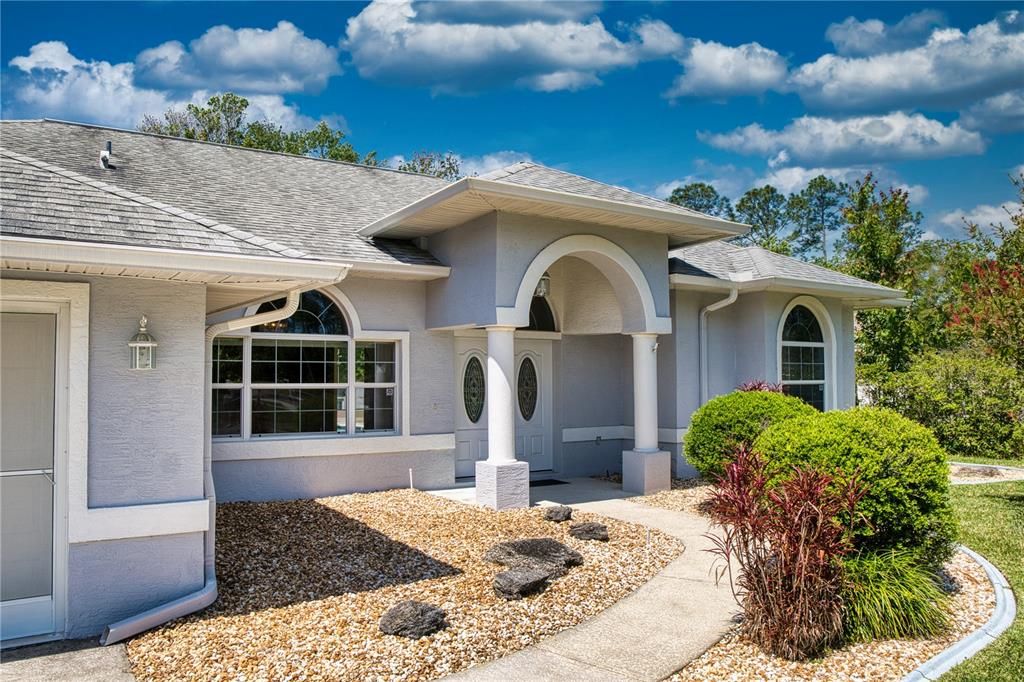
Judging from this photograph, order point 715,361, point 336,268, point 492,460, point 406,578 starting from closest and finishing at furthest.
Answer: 1. point 336,268
2. point 406,578
3. point 492,460
4. point 715,361

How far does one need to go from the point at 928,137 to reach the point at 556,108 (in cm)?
1602

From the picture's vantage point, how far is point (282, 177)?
13.2m

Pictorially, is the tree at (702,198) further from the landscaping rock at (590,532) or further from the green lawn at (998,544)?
the landscaping rock at (590,532)

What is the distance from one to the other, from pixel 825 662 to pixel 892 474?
6.08 ft

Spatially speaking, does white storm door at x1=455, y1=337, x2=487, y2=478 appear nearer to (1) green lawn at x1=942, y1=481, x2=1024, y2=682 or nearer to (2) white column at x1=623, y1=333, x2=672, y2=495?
(2) white column at x1=623, y1=333, x2=672, y2=495

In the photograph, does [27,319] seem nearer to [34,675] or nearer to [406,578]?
[34,675]

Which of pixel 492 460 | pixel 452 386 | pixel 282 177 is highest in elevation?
pixel 282 177

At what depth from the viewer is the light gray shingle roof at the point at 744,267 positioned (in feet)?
43.9

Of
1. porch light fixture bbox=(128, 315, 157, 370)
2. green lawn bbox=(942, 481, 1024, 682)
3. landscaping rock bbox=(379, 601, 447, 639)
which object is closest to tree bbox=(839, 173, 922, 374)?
green lawn bbox=(942, 481, 1024, 682)

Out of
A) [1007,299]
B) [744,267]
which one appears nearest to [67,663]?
[1007,299]

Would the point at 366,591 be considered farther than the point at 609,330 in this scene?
No

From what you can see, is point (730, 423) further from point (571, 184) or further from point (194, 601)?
point (194, 601)

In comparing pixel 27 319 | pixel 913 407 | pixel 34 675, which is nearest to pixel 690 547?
pixel 34 675

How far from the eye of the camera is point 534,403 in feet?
43.4
